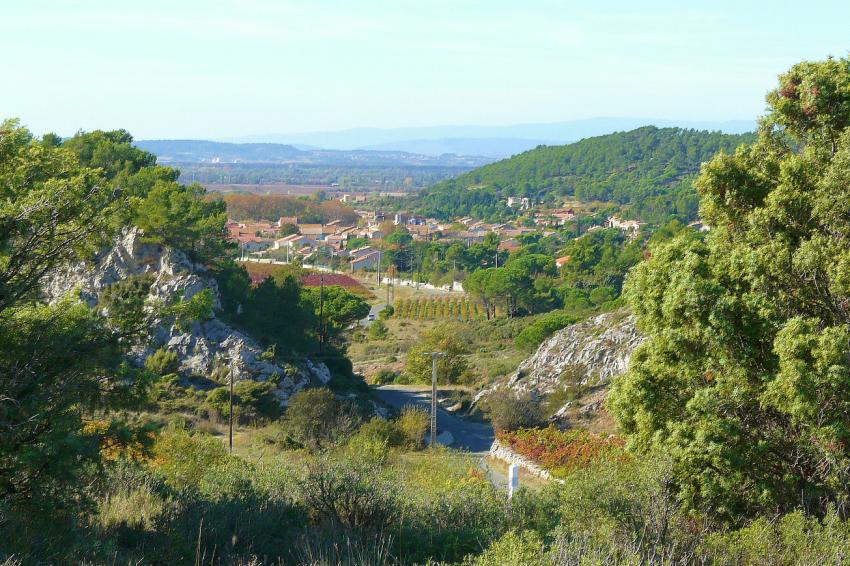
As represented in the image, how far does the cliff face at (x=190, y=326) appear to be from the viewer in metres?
24.1

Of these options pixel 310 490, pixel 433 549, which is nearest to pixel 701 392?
pixel 433 549

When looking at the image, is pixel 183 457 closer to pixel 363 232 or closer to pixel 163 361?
pixel 163 361

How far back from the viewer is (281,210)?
4355 inches

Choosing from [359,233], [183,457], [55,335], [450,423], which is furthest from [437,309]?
[359,233]

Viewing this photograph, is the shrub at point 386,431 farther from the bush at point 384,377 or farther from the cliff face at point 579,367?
the bush at point 384,377

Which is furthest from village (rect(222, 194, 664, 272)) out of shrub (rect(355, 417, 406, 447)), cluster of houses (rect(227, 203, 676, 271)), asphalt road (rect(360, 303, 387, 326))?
shrub (rect(355, 417, 406, 447))

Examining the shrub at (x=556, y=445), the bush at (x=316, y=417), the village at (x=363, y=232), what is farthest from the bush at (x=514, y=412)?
the village at (x=363, y=232)

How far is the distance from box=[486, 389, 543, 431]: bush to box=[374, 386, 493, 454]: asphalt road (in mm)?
747

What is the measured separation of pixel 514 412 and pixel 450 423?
368 centimetres

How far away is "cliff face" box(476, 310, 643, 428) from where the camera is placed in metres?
22.2

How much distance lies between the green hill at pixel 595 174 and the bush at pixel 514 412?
255 ft

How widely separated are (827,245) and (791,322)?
35.3 inches

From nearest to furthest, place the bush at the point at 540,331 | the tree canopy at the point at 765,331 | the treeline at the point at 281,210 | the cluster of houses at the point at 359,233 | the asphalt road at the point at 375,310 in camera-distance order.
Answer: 1. the tree canopy at the point at 765,331
2. the bush at the point at 540,331
3. the asphalt road at the point at 375,310
4. the cluster of houses at the point at 359,233
5. the treeline at the point at 281,210

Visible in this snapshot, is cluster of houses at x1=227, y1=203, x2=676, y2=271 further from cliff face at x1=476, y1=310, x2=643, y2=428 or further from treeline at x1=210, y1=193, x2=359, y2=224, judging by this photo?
cliff face at x1=476, y1=310, x2=643, y2=428
